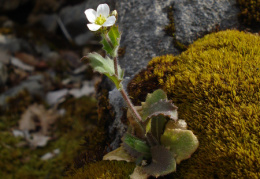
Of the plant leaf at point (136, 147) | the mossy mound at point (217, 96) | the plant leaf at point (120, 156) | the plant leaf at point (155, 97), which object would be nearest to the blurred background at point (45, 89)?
the plant leaf at point (120, 156)

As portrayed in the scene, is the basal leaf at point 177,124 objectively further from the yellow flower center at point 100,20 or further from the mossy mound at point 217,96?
the yellow flower center at point 100,20

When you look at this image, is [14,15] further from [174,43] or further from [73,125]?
[174,43]

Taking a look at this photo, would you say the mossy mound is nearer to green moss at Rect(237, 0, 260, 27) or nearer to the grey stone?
the grey stone

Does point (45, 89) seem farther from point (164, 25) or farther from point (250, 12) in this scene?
point (250, 12)

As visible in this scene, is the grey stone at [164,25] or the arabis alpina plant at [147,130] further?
the grey stone at [164,25]

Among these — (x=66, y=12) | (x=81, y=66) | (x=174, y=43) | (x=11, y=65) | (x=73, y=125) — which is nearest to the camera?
(x=174, y=43)

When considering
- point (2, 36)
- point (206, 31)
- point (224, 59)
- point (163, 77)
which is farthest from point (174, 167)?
point (2, 36)

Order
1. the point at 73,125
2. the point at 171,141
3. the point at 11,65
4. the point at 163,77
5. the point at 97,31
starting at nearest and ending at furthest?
the point at 97,31 < the point at 171,141 < the point at 163,77 < the point at 73,125 < the point at 11,65
